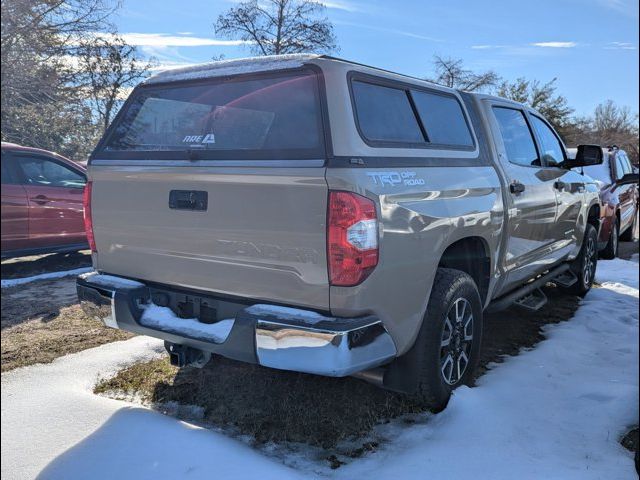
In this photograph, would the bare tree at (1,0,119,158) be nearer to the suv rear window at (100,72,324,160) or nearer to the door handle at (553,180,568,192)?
the suv rear window at (100,72,324,160)

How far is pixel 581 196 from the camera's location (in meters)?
5.75

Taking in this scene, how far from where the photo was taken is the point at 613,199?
27.4ft

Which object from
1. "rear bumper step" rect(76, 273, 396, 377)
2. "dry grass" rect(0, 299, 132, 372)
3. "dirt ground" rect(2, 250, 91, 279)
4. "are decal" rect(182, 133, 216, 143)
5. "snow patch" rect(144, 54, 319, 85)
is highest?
"snow patch" rect(144, 54, 319, 85)

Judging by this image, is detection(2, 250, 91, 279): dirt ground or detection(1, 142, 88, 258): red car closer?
detection(1, 142, 88, 258): red car

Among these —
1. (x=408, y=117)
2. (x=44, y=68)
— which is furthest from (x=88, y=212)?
(x=408, y=117)

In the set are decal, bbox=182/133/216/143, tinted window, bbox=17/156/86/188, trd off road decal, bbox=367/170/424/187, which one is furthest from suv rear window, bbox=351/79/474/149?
tinted window, bbox=17/156/86/188

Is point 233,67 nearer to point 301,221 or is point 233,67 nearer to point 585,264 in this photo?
point 301,221

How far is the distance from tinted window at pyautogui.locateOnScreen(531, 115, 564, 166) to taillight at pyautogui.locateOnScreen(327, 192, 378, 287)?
316 cm

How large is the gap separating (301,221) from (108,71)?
1817 mm

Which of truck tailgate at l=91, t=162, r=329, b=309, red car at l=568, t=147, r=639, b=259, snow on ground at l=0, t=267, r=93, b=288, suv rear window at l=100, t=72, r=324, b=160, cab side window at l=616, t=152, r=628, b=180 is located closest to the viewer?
truck tailgate at l=91, t=162, r=329, b=309

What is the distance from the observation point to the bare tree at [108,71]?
3256mm

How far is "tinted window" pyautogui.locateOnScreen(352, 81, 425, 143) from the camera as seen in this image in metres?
2.90

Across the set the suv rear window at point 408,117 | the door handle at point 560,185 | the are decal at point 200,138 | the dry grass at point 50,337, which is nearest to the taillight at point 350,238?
the suv rear window at point 408,117

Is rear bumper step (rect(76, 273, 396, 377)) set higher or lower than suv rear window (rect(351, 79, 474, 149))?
lower
